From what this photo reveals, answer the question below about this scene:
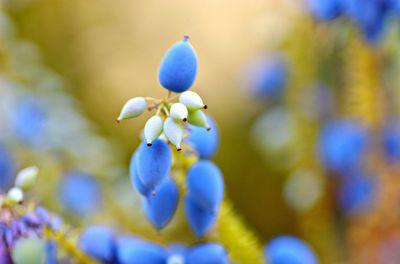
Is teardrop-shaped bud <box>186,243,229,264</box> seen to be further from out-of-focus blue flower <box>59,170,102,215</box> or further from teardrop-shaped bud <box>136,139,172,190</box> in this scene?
out-of-focus blue flower <box>59,170,102,215</box>

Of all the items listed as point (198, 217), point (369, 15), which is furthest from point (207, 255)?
point (369, 15)

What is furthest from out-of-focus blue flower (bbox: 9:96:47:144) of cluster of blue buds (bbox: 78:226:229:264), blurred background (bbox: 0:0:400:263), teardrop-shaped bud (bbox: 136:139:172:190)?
teardrop-shaped bud (bbox: 136:139:172:190)

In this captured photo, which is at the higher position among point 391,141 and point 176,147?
point 391,141

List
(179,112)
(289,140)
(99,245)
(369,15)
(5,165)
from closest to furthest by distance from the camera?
Answer: 1. (179,112)
2. (99,245)
3. (369,15)
4. (5,165)
5. (289,140)

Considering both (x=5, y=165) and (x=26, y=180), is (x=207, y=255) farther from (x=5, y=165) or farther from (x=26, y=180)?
(x=5, y=165)

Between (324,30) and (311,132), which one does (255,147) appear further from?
(324,30)

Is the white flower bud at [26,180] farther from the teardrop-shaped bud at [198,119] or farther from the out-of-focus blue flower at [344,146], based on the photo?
the out-of-focus blue flower at [344,146]

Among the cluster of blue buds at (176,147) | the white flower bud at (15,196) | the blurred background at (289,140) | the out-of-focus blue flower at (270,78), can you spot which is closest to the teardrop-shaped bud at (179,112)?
the cluster of blue buds at (176,147)
